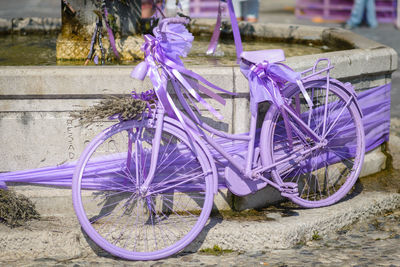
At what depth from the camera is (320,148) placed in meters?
4.02

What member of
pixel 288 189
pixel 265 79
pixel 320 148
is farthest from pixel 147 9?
pixel 288 189

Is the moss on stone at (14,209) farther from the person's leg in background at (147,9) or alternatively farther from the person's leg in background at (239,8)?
the person's leg in background at (239,8)

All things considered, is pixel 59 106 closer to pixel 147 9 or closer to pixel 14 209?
pixel 14 209

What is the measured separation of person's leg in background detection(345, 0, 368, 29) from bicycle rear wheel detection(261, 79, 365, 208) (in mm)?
9548

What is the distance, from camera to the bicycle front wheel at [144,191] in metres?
3.56

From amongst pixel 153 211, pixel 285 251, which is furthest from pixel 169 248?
pixel 285 251

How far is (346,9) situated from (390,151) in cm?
984

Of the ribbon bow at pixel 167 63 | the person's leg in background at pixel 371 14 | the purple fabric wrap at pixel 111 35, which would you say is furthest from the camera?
the person's leg in background at pixel 371 14

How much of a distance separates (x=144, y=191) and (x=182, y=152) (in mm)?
452

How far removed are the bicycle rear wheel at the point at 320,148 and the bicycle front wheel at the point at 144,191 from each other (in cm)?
51

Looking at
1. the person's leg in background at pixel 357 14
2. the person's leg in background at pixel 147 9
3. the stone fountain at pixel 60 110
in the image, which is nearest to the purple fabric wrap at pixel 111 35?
the person's leg in background at pixel 147 9

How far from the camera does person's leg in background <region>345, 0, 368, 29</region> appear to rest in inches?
526

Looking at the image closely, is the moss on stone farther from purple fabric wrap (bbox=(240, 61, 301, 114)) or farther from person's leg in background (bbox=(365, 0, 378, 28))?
person's leg in background (bbox=(365, 0, 378, 28))

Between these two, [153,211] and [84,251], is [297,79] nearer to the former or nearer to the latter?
[153,211]
